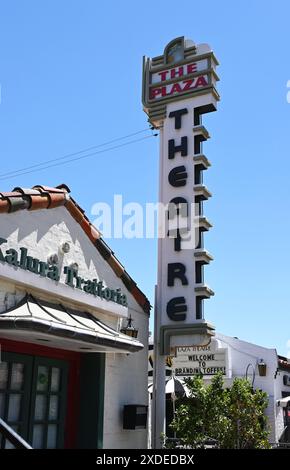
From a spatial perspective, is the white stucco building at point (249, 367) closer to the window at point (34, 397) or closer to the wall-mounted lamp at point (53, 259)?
the window at point (34, 397)

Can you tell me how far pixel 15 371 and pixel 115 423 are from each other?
234cm

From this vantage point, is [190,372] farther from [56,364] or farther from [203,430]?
[56,364]

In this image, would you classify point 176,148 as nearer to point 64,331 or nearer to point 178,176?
point 178,176

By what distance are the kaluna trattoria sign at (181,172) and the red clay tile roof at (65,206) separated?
0.75 metres

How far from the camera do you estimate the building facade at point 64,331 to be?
24.9 feet

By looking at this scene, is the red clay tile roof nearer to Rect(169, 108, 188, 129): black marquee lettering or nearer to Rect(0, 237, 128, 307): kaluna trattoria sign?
Rect(0, 237, 128, 307): kaluna trattoria sign

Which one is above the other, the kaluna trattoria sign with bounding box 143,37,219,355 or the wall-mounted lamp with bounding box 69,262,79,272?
the kaluna trattoria sign with bounding box 143,37,219,355

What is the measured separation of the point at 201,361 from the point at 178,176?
36.6 ft

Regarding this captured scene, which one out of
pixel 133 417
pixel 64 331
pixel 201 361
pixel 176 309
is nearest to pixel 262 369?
pixel 201 361

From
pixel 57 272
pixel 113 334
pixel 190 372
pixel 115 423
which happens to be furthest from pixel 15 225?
pixel 190 372

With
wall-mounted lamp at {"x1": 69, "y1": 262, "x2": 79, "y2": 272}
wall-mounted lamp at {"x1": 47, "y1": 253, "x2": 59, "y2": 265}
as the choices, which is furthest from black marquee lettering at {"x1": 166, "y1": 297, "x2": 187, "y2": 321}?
wall-mounted lamp at {"x1": 47, "y1": 253, "x2": 59, "y2": 265}

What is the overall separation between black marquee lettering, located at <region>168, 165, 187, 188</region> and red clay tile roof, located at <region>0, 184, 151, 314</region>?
2565 mm

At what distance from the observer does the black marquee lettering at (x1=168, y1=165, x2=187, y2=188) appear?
11.9m

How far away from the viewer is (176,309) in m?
11.2
